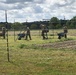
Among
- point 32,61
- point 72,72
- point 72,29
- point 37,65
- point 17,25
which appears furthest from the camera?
point 72,29

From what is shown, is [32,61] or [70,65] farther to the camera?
[32,61]

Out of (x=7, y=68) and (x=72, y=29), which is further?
(x=72, y=29)

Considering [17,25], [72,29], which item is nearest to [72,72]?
[17,25]

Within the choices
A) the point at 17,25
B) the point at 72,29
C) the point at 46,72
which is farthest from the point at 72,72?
the point at 72,29

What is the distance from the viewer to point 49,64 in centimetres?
1553

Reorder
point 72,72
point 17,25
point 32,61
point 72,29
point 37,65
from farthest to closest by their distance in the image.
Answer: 1. point 72,29
2. point 17,25
3. point 32,61
4. point 37,65
5. point 72,72

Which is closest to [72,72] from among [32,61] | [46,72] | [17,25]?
[46,72]

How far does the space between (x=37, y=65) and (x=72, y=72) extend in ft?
8.17

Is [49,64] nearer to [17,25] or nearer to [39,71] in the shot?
[39,71]

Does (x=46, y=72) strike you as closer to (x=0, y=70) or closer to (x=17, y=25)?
(x=0, y=70)

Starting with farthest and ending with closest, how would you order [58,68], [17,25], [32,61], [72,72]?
[17,25], [32,61], [58,68], [72,72]

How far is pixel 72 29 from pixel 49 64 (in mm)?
64459

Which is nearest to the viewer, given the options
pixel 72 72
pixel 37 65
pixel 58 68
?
pixel 72 72

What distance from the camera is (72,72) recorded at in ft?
43.5
